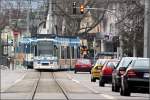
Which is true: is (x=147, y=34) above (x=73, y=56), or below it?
above

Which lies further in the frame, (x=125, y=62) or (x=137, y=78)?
(x=125, y=62)

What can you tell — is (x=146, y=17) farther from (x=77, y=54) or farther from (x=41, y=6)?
(x=41, y=6)

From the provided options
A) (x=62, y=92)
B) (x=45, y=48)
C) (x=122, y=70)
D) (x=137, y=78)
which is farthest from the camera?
(x=45, y=48)

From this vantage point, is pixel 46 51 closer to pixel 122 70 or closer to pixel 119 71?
pixel 119 71

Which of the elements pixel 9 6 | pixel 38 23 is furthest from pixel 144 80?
pixel 38 23

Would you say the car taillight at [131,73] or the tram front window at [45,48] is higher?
the tram front window at [45,48]

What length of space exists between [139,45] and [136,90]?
32688mm

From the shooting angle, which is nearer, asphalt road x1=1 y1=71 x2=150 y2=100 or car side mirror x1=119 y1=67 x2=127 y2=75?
asphalt road x1=1 y1=71 x2=150 y2=100

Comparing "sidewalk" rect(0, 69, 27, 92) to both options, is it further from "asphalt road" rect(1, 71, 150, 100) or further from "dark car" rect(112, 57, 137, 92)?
"dark car" rect(112, 57, 137, 92)

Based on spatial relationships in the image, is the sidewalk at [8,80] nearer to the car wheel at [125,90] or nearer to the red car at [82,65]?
the car wheel at [125,90]

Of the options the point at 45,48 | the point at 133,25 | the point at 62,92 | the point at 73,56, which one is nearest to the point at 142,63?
the point at 62,92

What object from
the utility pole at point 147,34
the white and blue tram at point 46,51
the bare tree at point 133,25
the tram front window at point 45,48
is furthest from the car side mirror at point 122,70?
the white and blue tram at point 46,51

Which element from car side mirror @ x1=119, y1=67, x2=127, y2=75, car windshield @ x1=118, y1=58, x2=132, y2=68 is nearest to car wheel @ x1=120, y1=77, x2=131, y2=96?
car side mirror @ x1=119, y1=67, x2=127, y2=75

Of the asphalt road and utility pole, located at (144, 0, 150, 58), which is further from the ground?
utility pole, located at (144, 0, 150, 58)
